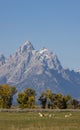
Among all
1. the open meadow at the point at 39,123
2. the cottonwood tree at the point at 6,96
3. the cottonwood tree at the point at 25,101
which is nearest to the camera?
the open meadow at the point at 39,123

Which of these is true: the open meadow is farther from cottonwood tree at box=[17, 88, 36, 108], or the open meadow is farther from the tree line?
the tree line

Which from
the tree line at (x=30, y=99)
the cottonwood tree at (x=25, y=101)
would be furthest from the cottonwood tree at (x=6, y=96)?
the cottonwood tree at (x=25, y=101)

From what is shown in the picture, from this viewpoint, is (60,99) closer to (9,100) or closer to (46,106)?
(46,106)

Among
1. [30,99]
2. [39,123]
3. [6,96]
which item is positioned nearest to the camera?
[39,123]

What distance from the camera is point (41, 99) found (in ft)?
562

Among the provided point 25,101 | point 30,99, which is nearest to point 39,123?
point 30,99

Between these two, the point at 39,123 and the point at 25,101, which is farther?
the point at 25,101

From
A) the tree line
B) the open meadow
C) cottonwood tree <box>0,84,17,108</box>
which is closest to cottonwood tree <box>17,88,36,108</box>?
the tree line

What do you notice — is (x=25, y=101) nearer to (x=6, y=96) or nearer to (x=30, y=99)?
(x=30, y=99)

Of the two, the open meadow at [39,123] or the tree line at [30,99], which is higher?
the tree line at [30,99]

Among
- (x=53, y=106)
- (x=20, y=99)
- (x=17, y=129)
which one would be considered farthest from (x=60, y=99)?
(x=17, y=129)

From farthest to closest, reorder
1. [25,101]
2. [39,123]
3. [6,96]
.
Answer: [6,96] → [25,101] → [39,123]

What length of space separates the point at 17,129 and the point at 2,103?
118492mm

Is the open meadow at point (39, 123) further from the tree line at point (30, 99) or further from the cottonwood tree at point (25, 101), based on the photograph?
the tree line at point (30, 99)
